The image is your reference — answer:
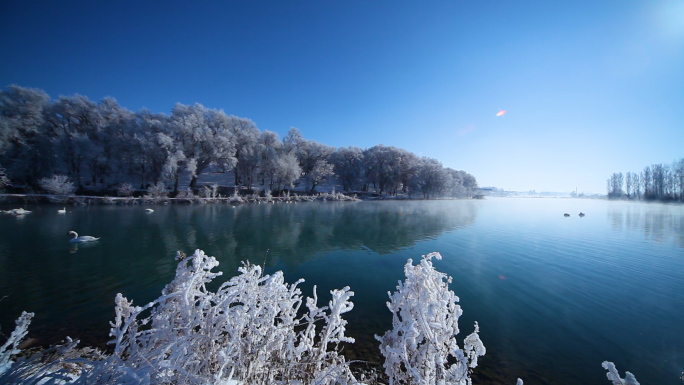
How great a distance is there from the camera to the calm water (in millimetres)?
5652

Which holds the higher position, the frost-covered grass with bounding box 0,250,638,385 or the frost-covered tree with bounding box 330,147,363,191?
the frost-covered tree with bounding box 330,147,363,191

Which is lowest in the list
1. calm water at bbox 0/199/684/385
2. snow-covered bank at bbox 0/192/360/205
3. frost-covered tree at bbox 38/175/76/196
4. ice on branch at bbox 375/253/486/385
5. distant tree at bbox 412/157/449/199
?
calm water at bbox 0/199/684/385

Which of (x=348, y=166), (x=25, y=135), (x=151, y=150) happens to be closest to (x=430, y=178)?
(x=348, y=166)

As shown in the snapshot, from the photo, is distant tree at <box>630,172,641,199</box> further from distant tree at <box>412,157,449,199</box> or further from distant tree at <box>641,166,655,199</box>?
distant tree at <box>412,157,449,199</box>

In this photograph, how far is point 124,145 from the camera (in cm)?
3706

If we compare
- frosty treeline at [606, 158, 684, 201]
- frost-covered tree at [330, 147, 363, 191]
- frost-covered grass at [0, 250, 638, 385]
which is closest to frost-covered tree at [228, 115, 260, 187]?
frost-covered tree at [330, 147, 363, 191]

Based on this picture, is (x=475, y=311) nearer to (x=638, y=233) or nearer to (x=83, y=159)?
(x=638, y=233)

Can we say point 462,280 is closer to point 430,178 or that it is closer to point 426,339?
point 426,339

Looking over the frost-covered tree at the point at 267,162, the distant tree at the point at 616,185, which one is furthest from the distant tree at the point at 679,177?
the frost-covered tree at the point at 267,162

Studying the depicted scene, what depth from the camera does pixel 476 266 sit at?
38.5 feet

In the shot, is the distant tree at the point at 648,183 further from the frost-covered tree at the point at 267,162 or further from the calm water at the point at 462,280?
the frost-covered tree at the point at 267,162

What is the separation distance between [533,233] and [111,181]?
191 ft

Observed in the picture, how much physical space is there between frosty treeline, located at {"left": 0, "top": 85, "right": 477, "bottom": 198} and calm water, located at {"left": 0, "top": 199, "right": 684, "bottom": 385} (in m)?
20.1

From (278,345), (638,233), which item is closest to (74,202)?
(278,345)
